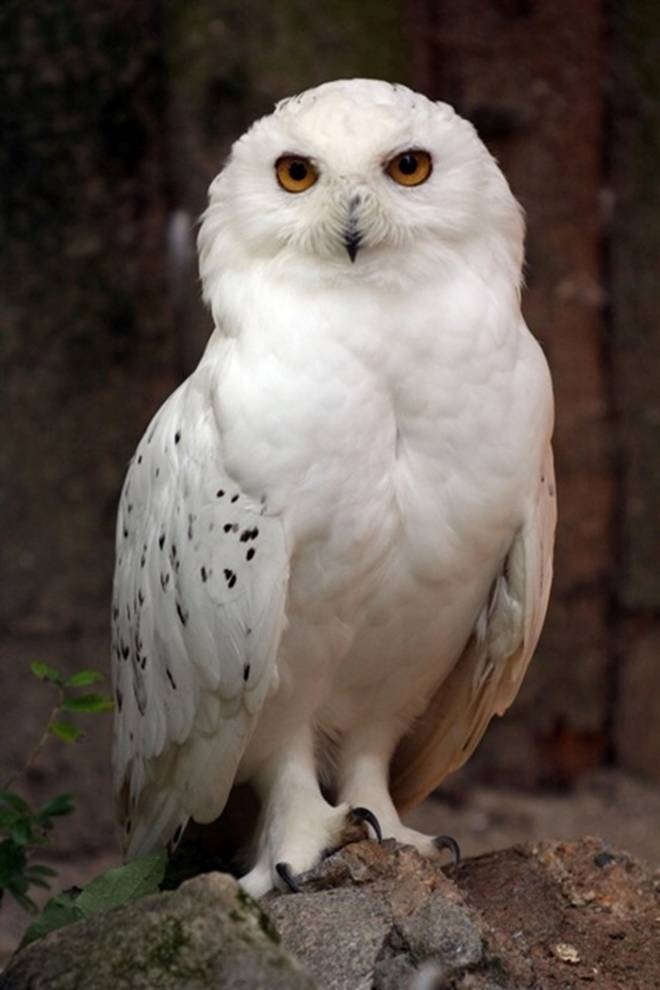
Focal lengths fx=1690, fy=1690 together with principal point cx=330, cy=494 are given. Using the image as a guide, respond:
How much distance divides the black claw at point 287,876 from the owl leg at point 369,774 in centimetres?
30

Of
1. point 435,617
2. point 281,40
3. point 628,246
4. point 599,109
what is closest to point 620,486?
point 628,246

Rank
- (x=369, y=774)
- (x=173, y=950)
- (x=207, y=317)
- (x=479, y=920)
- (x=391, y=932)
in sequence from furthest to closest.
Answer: (x=207, y=317), (x=369, y=774), (x=479, y=920), (x=391, y=932), (x=173, y=950)

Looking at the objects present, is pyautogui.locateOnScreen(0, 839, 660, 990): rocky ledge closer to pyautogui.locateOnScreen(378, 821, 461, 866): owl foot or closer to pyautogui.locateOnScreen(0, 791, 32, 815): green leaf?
pyautogui.locateOnScreen(378, 821, 461, 866): owl foot

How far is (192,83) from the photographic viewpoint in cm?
499

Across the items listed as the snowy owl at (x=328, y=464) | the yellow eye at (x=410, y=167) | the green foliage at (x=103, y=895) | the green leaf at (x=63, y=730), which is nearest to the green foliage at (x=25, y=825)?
the green leaf at (x=63, y=730)

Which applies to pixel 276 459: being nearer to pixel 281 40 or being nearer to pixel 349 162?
pixel 349 162

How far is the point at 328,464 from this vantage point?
2922 millimetres

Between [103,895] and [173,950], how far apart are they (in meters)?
0.55

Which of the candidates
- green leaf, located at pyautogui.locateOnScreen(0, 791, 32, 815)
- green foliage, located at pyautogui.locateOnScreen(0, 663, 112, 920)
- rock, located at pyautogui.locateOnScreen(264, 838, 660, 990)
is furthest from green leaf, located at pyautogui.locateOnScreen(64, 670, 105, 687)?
rock, located at pyautogui.locateOnScreen(264, 838, 660, 990)

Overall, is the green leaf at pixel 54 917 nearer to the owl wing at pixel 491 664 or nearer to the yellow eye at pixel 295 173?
the owl wing at pixel 491 664

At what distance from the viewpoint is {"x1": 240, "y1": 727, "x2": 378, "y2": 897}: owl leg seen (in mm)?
3158

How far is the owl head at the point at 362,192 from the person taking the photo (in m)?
2.93

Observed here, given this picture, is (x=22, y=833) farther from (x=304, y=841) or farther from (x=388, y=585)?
(x=388, y=585)

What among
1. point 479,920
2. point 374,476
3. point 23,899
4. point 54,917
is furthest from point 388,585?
point 23,899
